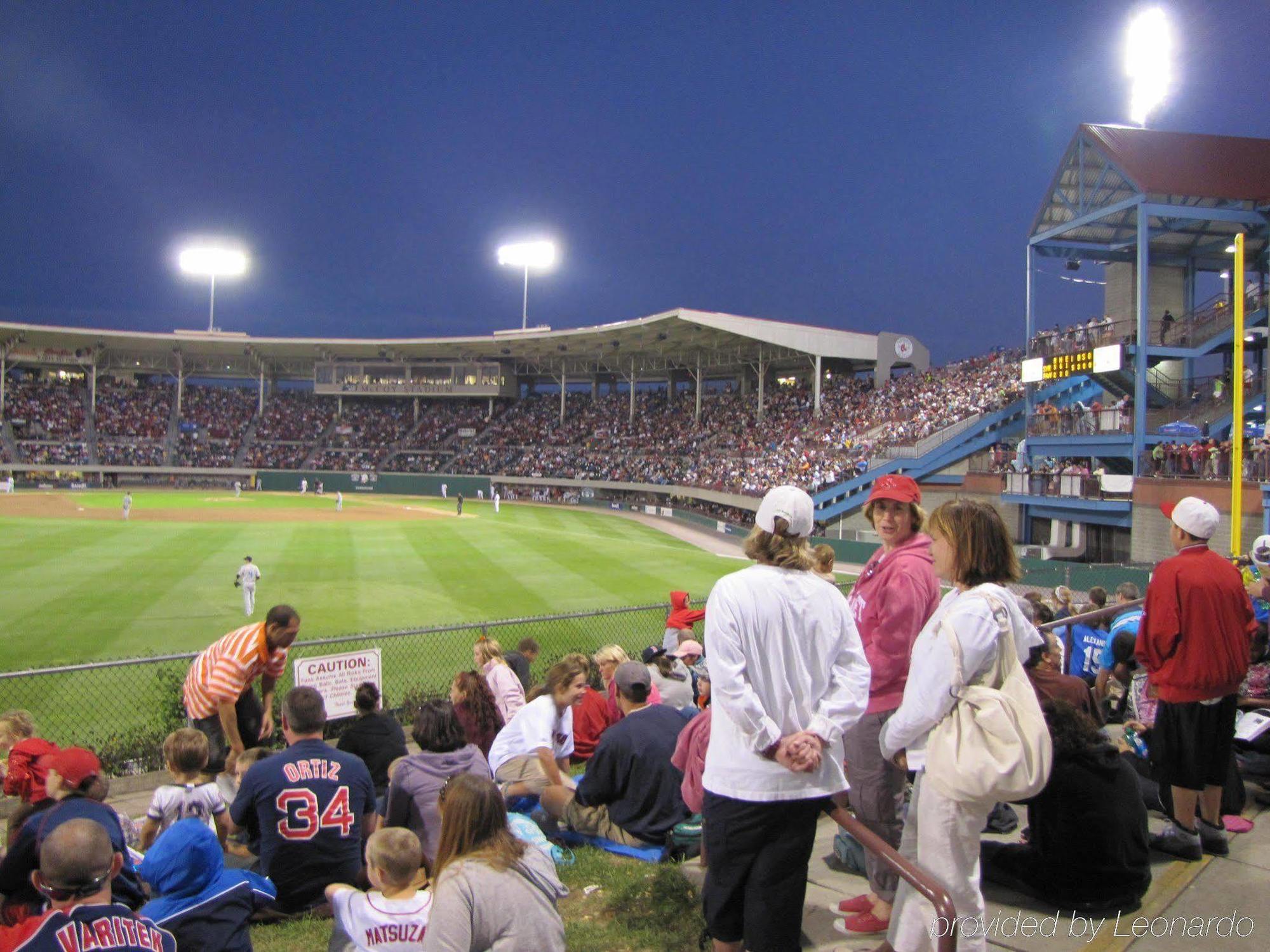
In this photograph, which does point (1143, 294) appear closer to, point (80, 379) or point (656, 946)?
point (656, 946)

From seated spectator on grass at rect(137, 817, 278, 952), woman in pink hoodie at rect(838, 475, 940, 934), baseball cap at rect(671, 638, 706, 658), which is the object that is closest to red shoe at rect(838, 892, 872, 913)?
woman in pink hoodie at rect(838, 475, 940, 934)

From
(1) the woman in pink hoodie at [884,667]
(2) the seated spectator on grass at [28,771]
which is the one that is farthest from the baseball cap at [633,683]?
(2) the seated spectator on grass at [28,771]

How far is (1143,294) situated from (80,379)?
74216mm

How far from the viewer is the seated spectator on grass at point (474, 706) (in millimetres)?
6270

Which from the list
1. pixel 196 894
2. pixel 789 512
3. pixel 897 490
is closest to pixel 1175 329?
pixel 897 490

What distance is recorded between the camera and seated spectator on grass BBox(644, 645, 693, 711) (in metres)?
7.02

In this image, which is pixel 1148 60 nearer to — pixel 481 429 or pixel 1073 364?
pixel 1073 364

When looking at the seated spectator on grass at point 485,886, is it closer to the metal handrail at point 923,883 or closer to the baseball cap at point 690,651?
the metal handrail at point 923,883

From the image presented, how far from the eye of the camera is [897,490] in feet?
15.0

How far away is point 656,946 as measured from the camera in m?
4.00

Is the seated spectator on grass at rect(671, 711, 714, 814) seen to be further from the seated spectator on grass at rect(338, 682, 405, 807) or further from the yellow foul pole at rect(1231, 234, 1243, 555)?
the yellow foul pole at rect(1231, 234, 1243, 555)

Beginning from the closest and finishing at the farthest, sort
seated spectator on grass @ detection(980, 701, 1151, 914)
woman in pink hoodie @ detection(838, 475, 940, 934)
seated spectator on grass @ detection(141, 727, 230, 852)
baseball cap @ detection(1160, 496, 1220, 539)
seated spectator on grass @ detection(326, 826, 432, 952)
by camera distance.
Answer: seated spectator on grass @ detection(326, 826, 432, 952), seated spectator on grass @ detection(980, 701, 1151, 914), woman in pink hoodie @ detection(838, 475, 940, 934), seated spectator on grass @ detection(141, 727, 230, 852), baseball cap @ detection(1160, 496, 1220, 539)

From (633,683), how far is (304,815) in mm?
2145

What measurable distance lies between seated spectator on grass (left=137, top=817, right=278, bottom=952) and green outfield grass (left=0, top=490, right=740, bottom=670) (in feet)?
39.0
